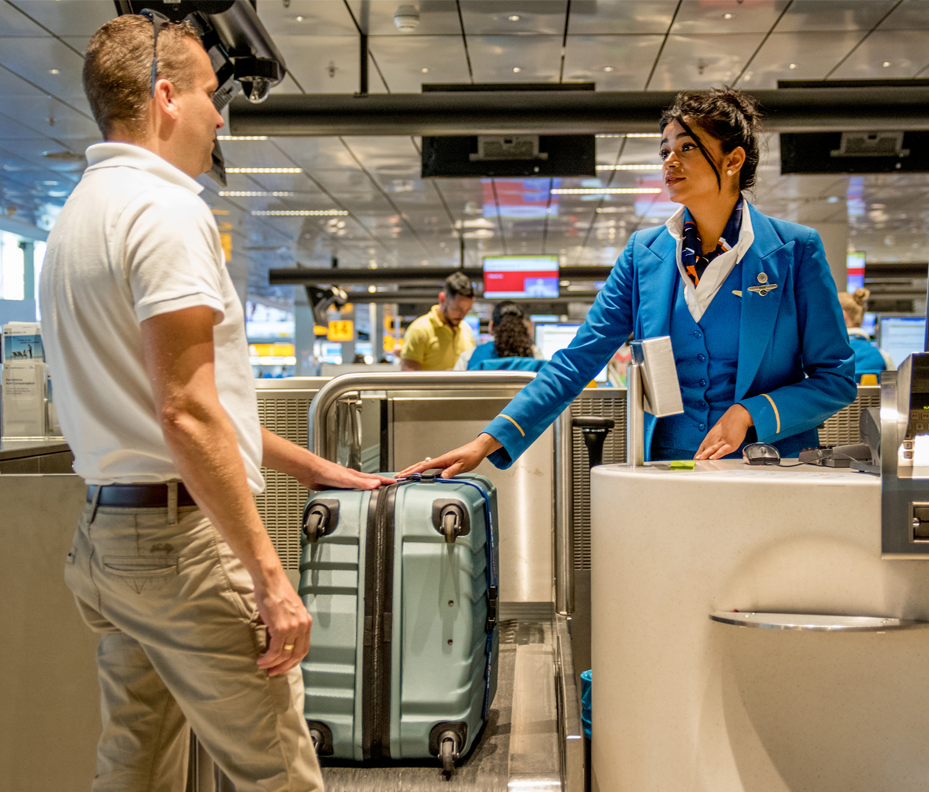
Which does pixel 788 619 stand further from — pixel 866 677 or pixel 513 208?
Answer: pixel 513 208

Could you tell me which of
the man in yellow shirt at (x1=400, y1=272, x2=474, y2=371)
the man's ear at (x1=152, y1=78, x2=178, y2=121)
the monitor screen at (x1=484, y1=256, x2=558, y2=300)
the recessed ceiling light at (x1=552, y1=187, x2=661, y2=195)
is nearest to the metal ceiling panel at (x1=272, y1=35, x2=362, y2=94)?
the man in yellow shirt at (x1=400, y1=272, x2=474, y2=371)

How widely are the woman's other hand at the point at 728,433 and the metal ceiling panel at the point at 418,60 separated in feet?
19.2

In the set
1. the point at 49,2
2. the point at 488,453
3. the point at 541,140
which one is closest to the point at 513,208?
the point at 541,140

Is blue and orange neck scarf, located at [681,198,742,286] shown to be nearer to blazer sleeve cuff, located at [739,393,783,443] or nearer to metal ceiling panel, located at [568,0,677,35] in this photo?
blazer sleeve cuff, located at [739,393,783,443]

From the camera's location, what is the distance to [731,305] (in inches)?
66.1

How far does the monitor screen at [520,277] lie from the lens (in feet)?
51.6

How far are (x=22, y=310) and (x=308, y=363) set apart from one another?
1041 cm

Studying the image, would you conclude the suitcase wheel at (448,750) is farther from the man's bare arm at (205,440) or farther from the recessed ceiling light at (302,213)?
the recessed ceiling light at (302,213)

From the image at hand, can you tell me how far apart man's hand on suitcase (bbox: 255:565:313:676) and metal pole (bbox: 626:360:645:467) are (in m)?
0.70

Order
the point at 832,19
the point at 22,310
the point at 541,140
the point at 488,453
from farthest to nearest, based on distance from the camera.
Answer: the point at 22,310 < the point at 541,140 < the point at 832,19 < the point at 488,453

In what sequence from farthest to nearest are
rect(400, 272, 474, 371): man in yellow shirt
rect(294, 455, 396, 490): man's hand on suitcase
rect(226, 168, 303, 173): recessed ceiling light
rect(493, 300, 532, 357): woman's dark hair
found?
1. rect(226, 168, 303, 173): recessed ceiling light
2. rect(400, 272, 474, 371): man in yellow shirt
3. rect(493, 300, 532, 357): woman's dark hair
4. rect(294, 455, 396, 490): man's hand on suitcase

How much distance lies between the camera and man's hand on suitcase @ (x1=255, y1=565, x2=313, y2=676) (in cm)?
116

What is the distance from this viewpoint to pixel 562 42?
6.79 m

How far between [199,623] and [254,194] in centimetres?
1172
